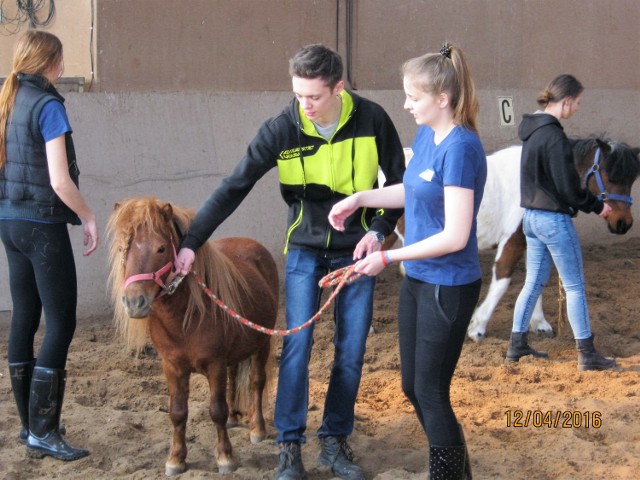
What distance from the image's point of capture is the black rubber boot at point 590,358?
508 centimetres

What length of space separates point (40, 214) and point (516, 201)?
12.1 ft

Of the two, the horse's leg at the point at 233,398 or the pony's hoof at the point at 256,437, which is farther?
the horse's leg at the point at 233,398

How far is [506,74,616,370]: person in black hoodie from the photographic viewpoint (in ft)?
15.9

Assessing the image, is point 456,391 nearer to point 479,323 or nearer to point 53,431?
point 479,323

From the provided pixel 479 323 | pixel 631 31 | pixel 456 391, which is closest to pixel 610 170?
pixel 479 323

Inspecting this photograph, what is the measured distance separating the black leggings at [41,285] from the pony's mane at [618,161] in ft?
12.1

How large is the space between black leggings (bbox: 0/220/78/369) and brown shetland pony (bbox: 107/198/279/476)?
9.7 inches

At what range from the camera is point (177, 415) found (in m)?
3.67

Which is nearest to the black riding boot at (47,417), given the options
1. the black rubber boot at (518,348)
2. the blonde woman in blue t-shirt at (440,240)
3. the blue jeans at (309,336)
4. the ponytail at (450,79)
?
the blue jeans at (309,336)

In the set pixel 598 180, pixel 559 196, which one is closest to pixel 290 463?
pixel 559 196

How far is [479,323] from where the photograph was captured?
5.91m

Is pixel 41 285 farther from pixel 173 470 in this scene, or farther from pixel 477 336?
pixel 477 336

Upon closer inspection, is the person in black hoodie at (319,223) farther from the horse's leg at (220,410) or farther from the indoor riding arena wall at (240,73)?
the indoor riding arena wall at (240,73)

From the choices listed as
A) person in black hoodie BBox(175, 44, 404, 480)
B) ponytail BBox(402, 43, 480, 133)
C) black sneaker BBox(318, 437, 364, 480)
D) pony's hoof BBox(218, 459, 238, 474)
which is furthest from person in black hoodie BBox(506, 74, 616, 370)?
pony's hoof BBox(218, 459, 238, 474)
